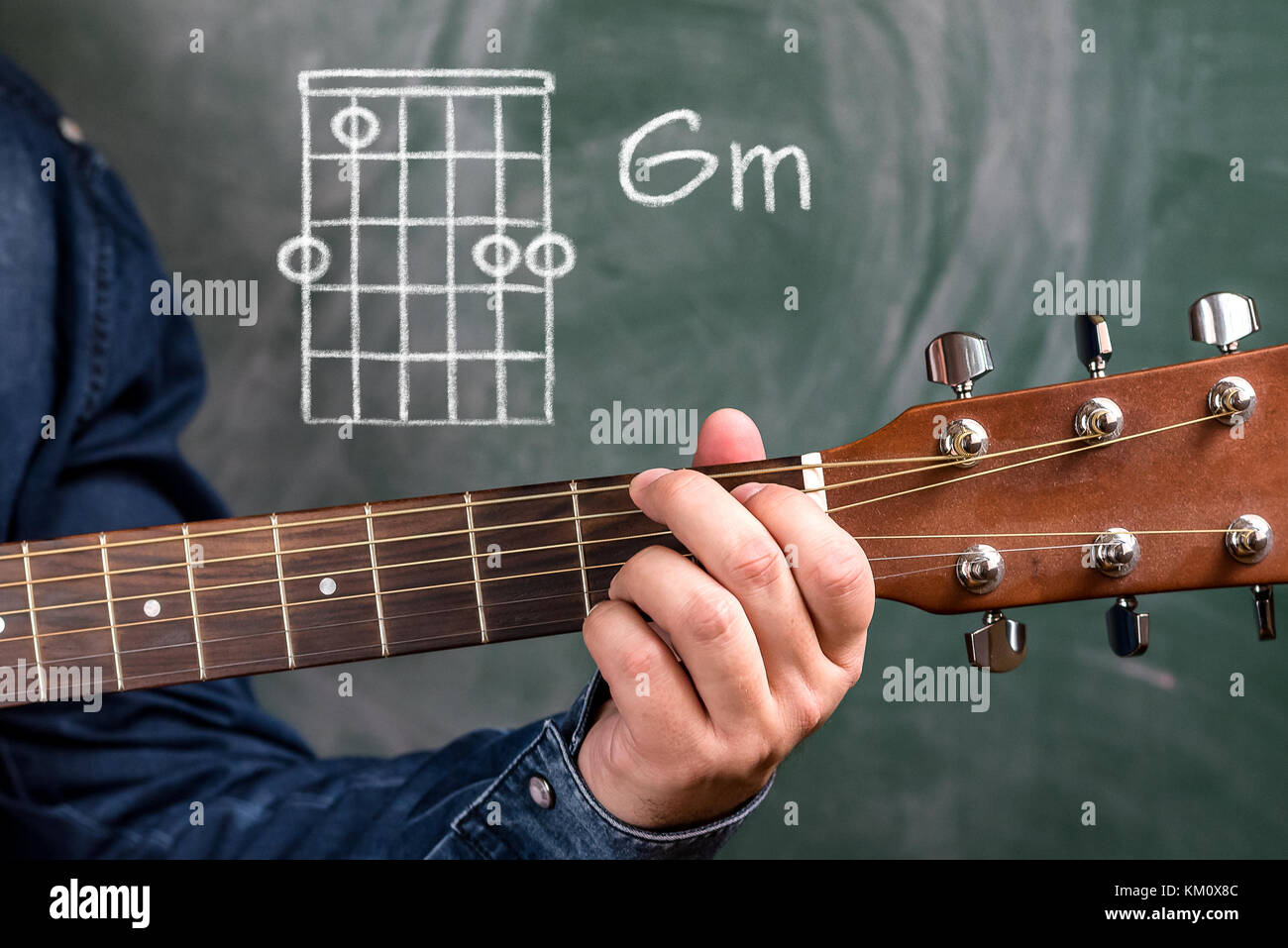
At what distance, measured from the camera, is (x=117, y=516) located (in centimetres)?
104

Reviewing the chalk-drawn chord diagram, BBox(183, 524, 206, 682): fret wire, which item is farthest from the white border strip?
the chalk-drawn chord diagram

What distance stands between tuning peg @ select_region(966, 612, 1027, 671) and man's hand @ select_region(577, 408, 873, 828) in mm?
84

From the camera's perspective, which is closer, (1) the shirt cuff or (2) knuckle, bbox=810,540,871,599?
(2) knuckle, bbox=810,540,871,599

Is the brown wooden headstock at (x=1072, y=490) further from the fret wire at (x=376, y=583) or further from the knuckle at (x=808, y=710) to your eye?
the fret wire at (x=376, y=583)

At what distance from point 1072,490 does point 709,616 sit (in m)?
0.27

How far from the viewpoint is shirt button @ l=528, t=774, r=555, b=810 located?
2.21 feet

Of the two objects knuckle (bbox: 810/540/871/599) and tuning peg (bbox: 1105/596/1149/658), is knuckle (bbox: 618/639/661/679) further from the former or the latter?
tuning peg (bbox: 1105/596/1149/658)

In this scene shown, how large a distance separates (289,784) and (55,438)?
0.49m

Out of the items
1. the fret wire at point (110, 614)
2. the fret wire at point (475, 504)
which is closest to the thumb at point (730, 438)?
the fret wire at point (475, 504)

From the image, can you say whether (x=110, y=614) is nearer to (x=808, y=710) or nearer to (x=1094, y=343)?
(x=808, y=710)

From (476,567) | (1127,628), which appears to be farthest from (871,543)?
(476,567)

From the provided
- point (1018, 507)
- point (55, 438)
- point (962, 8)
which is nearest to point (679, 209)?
point (962, 8)

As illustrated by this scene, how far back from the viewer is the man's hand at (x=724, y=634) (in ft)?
1.82
